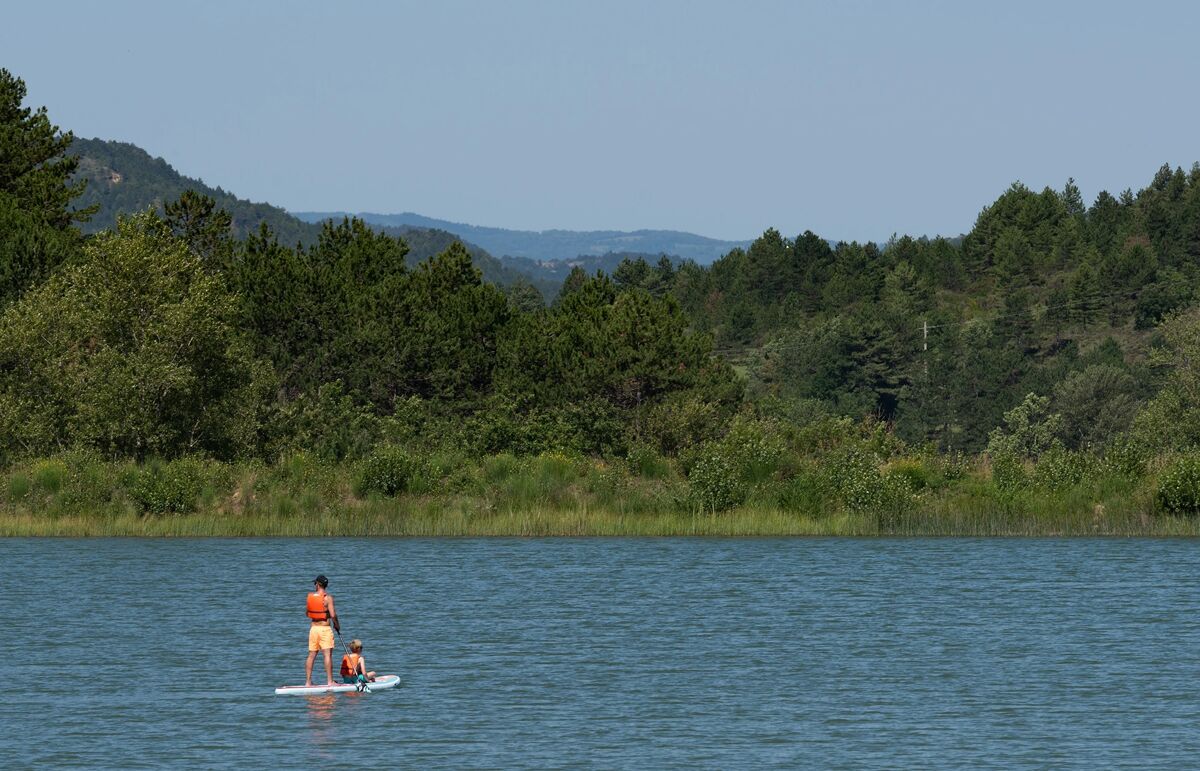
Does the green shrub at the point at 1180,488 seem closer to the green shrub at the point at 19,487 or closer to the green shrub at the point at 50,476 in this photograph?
the green shrub at the point at 50,476

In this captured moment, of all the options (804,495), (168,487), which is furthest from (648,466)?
(168,487)

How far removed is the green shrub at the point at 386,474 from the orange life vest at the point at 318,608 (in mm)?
35521

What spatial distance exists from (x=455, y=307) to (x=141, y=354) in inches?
1026

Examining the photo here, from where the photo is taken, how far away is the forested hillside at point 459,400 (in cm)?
6619

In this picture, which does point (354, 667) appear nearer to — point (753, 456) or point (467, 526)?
point (467, 526)

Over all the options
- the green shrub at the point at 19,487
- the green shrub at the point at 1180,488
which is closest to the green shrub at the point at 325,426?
the green shrub at the point at 19,487

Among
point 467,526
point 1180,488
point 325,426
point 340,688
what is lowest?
point 340,688

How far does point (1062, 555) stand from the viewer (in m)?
61.7

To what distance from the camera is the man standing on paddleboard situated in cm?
3325

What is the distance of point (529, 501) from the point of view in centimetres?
6912

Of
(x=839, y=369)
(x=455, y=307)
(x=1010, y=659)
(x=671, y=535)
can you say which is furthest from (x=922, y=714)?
(x=839, y=369)

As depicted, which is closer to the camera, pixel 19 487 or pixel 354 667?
pixel 354 667

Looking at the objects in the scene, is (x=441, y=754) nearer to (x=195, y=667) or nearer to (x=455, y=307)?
(x=195, y=667)

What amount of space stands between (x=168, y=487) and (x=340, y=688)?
119ft
